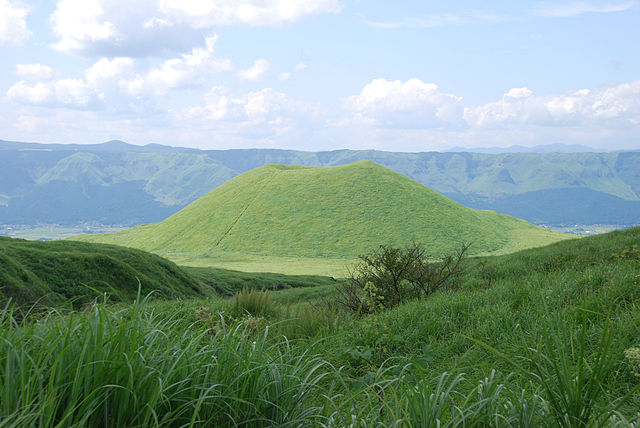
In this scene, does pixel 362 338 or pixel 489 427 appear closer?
pixel 489 427

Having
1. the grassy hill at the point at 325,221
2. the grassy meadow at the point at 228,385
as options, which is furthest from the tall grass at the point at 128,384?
the grassy hill at the point at 325,221

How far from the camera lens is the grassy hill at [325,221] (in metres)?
57.1

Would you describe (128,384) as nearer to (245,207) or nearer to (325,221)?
(325,221)

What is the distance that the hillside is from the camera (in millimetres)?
14383

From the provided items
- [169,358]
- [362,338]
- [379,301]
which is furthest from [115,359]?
[379,301]

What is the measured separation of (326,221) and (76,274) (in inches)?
1793

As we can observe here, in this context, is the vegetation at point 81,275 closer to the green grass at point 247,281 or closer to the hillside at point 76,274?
the hillside at point 76,274

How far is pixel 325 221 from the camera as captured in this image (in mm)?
61969

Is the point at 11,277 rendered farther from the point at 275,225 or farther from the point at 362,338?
the point at 275,225

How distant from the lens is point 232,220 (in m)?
64.1

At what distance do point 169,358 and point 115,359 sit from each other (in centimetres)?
33

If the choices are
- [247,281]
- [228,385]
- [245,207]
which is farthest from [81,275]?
[245,207]

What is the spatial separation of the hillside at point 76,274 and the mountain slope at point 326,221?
31527 millimetres

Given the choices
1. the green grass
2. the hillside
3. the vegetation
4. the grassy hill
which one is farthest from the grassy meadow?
the grassy hill
